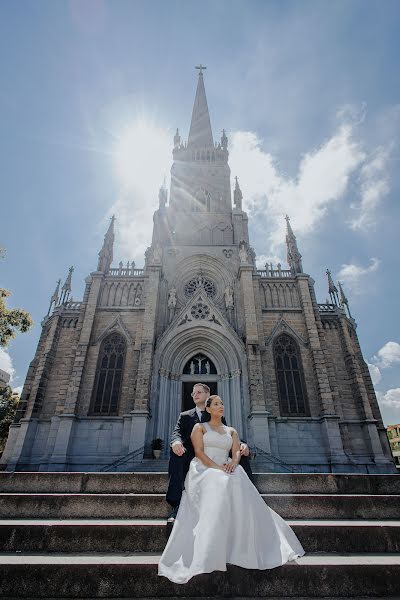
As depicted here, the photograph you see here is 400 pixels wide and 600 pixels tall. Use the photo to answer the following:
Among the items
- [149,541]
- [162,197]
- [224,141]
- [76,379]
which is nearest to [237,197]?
[162,197]

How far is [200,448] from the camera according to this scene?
3613 mm

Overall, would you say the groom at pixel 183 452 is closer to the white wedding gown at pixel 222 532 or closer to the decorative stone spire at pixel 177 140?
the white wedding gown at pixel 222 532

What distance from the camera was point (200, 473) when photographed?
11.0 ft

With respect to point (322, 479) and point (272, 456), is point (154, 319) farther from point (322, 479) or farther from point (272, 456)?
point (322, 479)

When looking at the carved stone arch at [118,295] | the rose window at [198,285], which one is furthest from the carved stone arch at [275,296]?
the carved stone arch at [118,295]

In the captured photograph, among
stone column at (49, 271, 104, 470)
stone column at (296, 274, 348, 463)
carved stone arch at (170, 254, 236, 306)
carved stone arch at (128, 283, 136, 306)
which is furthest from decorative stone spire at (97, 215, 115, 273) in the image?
stone column at (296, 274, 348, 463)

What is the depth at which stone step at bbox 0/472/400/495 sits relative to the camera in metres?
5.31

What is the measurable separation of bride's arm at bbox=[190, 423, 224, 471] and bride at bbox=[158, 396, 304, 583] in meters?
0.01

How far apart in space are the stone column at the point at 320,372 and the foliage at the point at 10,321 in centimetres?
1449

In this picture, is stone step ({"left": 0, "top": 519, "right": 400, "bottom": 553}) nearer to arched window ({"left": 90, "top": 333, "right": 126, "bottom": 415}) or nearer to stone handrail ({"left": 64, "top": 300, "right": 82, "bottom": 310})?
arched window ({"left": 90, "top": 333, "right": 126, "bottom": 415})

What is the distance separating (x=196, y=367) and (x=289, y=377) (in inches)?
205

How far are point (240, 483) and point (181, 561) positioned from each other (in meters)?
0.86

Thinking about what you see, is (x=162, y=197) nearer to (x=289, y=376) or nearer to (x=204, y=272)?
(x=204, y=272)

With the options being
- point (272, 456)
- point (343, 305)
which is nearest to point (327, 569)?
point (272, 456)
